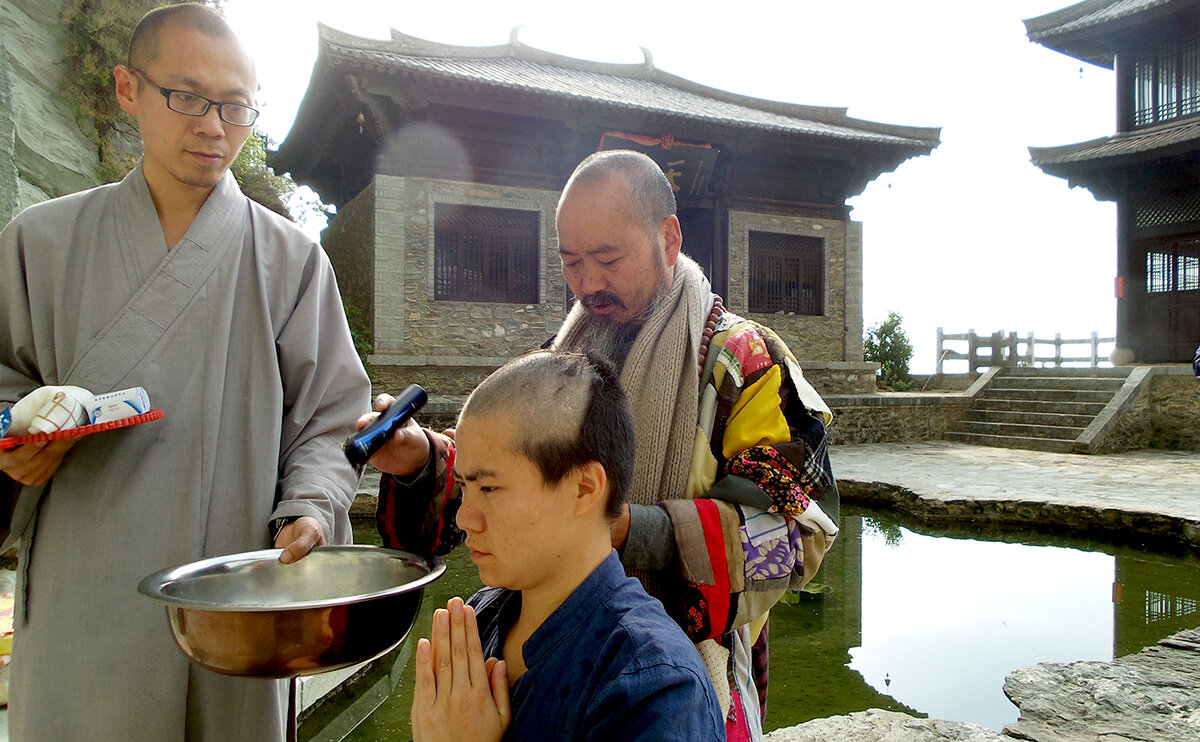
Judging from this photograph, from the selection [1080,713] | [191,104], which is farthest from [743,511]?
[1080,713]

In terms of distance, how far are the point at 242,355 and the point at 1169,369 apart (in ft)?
50.5

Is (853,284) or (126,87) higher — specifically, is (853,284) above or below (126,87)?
above

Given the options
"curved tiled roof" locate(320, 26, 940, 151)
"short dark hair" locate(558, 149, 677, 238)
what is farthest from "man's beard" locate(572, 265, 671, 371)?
"curved tiled roof" locate(320, 26, 940, 151)

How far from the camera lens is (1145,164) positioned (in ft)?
44.3

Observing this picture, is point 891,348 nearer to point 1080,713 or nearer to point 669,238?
point 1080,713

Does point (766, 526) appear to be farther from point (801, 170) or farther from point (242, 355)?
point (801, 170)

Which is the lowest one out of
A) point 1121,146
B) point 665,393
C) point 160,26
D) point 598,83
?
point 665,393

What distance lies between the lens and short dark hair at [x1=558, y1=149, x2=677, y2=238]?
1394mm

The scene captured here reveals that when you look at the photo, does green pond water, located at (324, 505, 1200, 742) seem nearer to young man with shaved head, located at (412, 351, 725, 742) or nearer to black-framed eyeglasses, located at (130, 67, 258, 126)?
young man with shaved head, located at (412, 351, 725, 742)

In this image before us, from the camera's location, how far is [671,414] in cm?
139

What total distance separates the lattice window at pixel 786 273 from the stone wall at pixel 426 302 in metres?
4.32

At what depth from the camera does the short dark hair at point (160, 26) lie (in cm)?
145

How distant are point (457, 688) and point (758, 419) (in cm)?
67

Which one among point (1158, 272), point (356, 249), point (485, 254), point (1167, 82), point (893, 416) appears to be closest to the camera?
point (485, 254)
